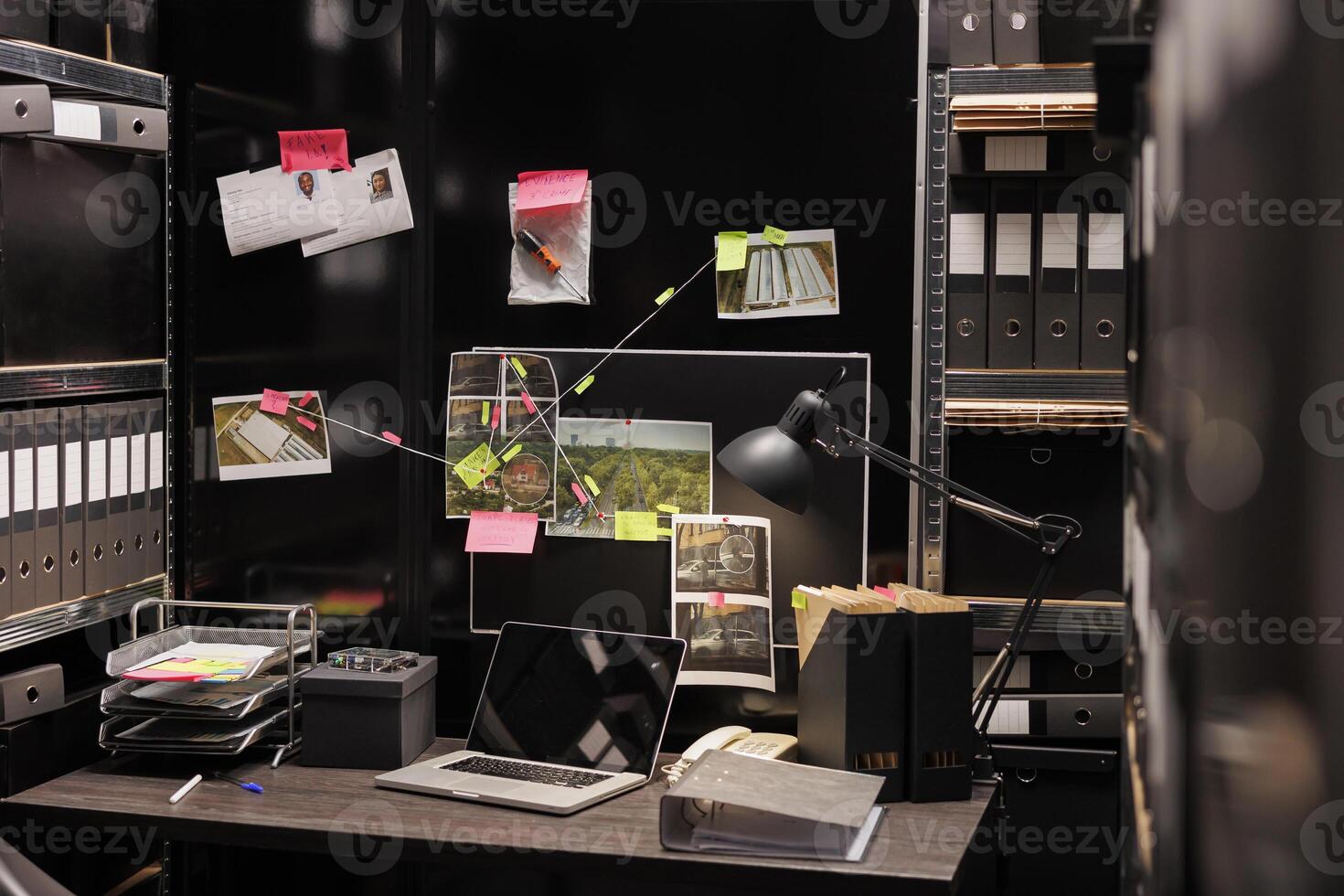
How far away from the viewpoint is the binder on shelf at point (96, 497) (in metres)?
2.02

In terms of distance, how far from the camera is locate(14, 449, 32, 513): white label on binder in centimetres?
187

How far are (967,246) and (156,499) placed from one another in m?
1.59

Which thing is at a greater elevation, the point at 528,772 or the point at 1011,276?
the point at 1011,276

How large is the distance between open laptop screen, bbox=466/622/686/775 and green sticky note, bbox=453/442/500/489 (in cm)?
31

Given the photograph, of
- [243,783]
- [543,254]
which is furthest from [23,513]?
[543,254]

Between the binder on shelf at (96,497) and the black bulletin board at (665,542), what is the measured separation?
0.66 metres

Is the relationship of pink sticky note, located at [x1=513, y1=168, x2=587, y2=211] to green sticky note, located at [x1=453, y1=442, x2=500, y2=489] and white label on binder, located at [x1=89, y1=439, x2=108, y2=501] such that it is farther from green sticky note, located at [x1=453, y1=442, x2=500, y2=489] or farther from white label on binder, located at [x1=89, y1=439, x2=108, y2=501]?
white label on binder, located at [x1=89, y1=439, x2=108, y2=501]

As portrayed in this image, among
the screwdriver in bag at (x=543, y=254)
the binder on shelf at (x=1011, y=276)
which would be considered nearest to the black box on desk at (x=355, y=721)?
the screwdriver in bag at (x=543, y=254)

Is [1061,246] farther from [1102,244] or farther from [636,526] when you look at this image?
[636,526]

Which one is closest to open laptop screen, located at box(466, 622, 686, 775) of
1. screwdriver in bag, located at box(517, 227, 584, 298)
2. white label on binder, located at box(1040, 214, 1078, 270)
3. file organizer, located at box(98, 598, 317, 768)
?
file organizer, located at box(98, 598, 317, 768)

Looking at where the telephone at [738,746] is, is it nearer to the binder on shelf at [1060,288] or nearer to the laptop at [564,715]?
the laptop at [564,715]

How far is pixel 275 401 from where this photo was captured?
228 centimetres

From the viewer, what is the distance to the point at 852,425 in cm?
210

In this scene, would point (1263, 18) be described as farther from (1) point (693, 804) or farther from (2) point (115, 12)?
(2) point (115, 12)
